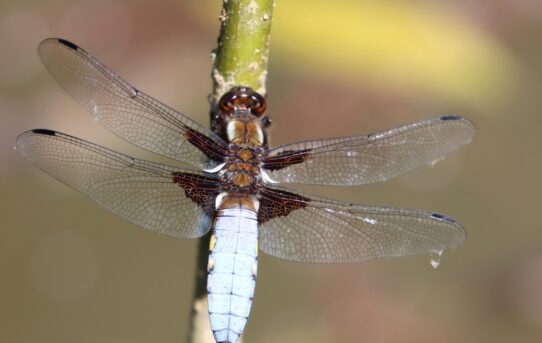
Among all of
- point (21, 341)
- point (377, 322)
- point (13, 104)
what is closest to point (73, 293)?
point (21, 341)

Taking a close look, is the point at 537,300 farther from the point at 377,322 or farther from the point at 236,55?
the point at 236,55

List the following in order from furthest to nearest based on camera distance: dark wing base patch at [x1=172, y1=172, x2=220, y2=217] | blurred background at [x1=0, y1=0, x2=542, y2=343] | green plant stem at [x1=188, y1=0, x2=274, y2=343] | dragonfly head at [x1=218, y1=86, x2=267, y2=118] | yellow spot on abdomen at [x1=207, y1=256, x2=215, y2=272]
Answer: blurred background at [x1=0, y1=0, x2=542, y2=343] < dark wing base patch at [x1=172, y1=172, x2=220, y2=217] < yellow spot on abdomen at [x1=207, y1=256, x2=215, y2=272] < dragonfly head at [x1=218, y1=86, x2=267, y2=118] < green plant stem at [x1=188, y1=0, x2=274, y2=343]

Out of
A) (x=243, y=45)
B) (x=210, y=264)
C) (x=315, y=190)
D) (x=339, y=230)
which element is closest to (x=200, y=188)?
(x=210, y=264)

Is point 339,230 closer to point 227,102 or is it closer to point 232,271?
point 232,271

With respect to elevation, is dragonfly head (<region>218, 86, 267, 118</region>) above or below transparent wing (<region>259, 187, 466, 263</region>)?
above

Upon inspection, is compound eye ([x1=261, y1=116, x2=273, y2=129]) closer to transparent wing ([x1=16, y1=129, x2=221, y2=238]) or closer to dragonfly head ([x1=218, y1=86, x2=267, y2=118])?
dragonfly head ([x1=218, y1=86, x2=267, y2=118])

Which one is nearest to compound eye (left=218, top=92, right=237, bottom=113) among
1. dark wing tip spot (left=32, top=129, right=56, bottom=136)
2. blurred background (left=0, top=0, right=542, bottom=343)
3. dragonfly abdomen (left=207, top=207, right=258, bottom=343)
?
dragonfly abdomen (left=207, top=207, right=258, bottom=343)
